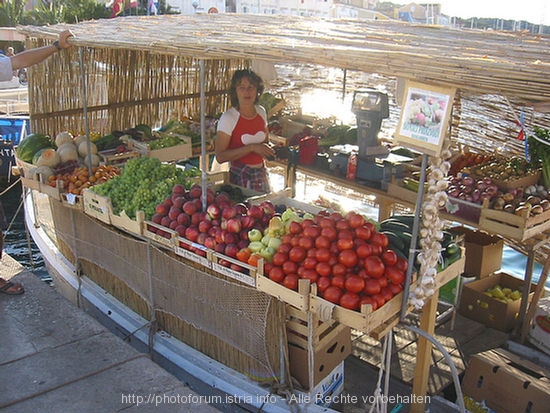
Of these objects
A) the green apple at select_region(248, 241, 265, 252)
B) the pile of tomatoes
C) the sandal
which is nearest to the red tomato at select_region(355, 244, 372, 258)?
the pile of tomatoes

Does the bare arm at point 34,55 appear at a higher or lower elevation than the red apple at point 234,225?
higher

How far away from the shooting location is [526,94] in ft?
7.92

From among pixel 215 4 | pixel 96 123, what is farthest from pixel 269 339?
pixel 215 4

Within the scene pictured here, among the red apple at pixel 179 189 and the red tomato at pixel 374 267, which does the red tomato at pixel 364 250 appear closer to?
the red tomato at pixel 374 267

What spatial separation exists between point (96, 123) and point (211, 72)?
2055 mm

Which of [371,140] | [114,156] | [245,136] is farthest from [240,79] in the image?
[114,156]

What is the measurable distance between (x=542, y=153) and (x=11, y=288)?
18.0 feet

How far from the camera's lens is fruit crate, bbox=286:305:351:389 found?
3.54 meters

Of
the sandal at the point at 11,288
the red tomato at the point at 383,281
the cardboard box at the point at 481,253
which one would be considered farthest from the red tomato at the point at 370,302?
the sandal at the point at 11,288

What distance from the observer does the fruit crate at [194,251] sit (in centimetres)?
375

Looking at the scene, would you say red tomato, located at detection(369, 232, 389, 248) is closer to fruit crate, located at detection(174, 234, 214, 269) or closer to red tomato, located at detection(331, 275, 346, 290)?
red tomato, located at detection(331, 275, 346, 290)

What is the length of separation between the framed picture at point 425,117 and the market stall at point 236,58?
0.08 m

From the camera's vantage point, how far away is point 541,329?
4.89 metres

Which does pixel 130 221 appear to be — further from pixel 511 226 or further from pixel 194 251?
pixel 511 226
